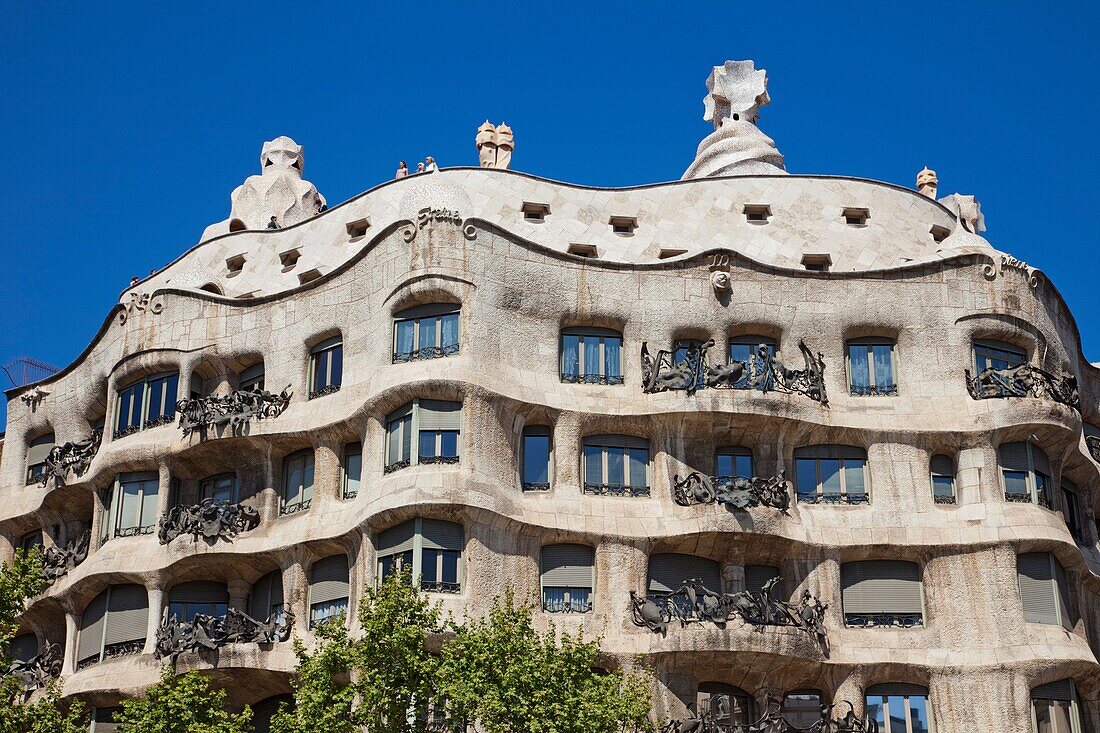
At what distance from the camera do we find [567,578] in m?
44.4

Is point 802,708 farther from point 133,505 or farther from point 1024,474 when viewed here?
point 133,505

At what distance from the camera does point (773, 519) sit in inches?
1762

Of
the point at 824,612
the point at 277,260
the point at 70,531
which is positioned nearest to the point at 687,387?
the point at 824,612

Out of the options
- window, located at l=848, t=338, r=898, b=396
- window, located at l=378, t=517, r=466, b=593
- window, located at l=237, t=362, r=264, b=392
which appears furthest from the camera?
window, located at l=237, t=362, r=264, b=392

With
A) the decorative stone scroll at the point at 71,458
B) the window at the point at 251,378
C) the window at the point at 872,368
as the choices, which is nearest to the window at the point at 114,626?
the decorative stone scroll at the point at 71,458

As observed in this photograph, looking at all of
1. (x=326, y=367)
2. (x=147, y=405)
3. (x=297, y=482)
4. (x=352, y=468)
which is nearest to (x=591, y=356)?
(x=352, y=468)

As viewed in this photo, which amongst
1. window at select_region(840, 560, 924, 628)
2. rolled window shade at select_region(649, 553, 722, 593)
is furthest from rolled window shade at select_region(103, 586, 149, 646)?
window at select_region(840, 560, 924, 628)

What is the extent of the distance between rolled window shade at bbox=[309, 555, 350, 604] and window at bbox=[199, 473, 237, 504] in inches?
151

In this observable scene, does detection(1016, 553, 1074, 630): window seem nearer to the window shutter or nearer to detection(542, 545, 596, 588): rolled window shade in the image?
the window shutter

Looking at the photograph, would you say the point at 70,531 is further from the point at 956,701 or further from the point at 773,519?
the point at 956,701

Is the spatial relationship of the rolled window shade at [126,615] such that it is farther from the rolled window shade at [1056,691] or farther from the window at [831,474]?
the rolled window shade at [1056,691]

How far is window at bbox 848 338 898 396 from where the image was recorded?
156ft

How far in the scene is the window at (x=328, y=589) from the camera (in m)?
44.6

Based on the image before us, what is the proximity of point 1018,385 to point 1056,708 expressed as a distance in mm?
8104
